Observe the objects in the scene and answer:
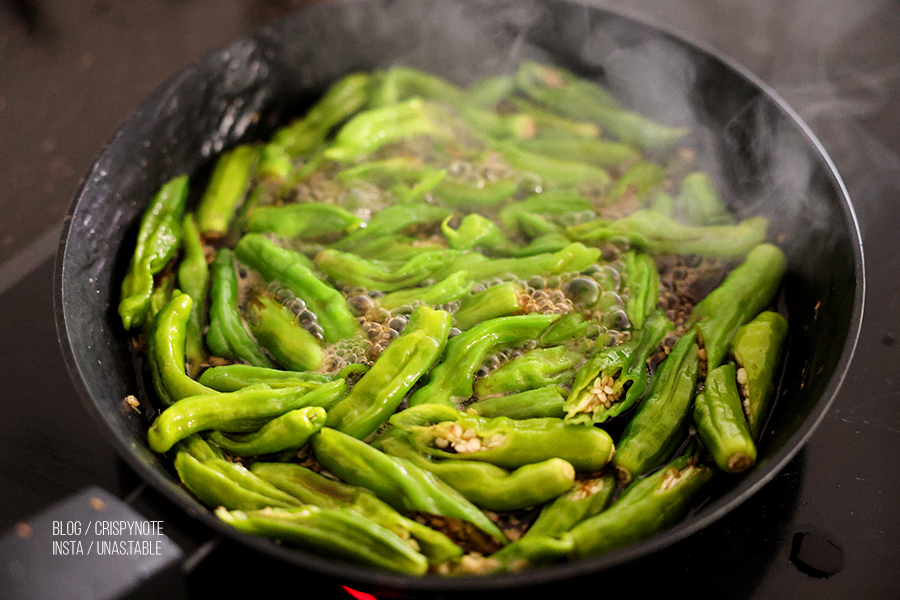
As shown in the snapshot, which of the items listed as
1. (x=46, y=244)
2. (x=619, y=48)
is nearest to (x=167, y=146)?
(x=46, y=244)

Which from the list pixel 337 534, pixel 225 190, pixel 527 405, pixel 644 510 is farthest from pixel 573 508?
pixel 225 190

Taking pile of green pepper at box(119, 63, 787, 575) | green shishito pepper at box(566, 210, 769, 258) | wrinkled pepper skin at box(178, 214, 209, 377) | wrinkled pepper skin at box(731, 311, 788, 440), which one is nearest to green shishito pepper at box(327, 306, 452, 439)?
pile of green pepper at box(119, 63, 787, 575)

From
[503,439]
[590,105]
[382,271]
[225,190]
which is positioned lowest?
[503,439]

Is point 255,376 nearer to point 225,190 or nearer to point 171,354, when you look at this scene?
point 171,354

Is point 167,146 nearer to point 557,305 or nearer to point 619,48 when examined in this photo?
point 557,305

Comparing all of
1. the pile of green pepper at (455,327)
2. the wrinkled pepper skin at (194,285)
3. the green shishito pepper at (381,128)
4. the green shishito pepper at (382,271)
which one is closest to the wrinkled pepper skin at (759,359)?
the pile of green pepper at (455,327)
